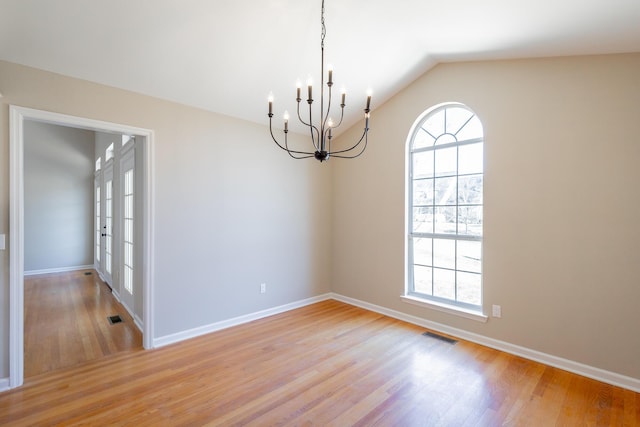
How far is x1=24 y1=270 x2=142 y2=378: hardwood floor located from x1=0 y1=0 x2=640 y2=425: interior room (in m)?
0.25

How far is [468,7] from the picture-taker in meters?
2.39

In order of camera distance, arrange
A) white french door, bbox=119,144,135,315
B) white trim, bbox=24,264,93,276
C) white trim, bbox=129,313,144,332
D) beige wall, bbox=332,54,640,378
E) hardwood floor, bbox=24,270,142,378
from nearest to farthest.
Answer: beige wall, bbox=332,54,640,378, hardwood floor, bbox=24,270,142,378, white trim, bbox=129,313,144,332, white french door, bbox=119,144,135,315, white trim, bbox=24,264,93,276

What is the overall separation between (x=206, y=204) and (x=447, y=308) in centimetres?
302

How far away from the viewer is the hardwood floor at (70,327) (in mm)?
2951

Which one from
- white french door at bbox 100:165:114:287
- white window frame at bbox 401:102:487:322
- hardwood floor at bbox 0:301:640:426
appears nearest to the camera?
hardwood floor at bbox 0:301:640:426

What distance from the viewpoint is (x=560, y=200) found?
2.80m

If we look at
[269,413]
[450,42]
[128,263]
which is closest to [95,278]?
[128,263]

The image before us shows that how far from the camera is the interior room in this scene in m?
2.35

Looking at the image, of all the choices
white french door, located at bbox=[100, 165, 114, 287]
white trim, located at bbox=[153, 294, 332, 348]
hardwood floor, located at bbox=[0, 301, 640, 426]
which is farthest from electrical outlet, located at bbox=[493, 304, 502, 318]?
white french door, located at bbox=[100, 165, 114, 287]

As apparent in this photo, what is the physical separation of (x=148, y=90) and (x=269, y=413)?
307 centimetres

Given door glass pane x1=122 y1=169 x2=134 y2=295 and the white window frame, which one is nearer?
the white window frame

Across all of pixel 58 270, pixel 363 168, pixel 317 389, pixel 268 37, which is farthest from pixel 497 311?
pixel 58 270

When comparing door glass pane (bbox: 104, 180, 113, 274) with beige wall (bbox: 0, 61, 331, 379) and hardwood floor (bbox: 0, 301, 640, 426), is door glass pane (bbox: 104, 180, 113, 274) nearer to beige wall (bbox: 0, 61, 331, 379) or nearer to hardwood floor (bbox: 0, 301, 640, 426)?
beige wall (bbox: 0, 61, 331, 379)

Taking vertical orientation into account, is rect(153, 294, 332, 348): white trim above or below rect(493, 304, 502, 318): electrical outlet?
below
